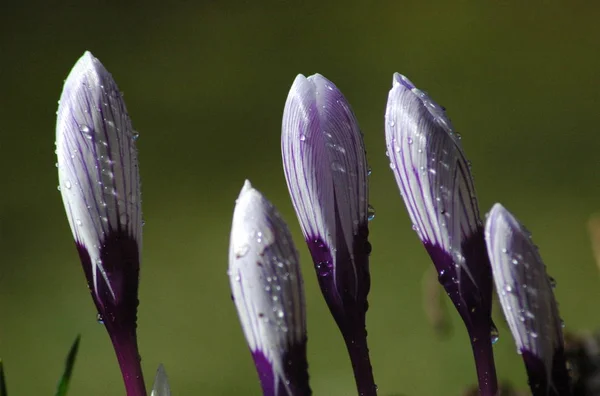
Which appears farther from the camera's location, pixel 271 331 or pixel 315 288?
pixel 315 288

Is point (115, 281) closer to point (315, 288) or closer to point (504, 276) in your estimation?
point (504, 276)

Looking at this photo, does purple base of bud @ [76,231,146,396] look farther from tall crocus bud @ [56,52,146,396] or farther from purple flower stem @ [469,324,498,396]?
purple flower stem @ [469,324,498,396]

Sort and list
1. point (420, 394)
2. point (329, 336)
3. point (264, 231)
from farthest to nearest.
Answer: point (329, 336), point (420, 394), point (264, 231)

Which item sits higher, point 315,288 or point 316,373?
point 315,288

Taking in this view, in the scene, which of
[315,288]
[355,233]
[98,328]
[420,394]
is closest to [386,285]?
[315,288]

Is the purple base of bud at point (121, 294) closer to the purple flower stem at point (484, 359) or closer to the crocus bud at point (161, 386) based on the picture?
the crocus bud at point (161, 386)

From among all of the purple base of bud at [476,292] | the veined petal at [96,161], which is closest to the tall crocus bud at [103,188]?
the veined petal at [96,161]

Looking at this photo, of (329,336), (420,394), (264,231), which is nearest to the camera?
(264,231)
